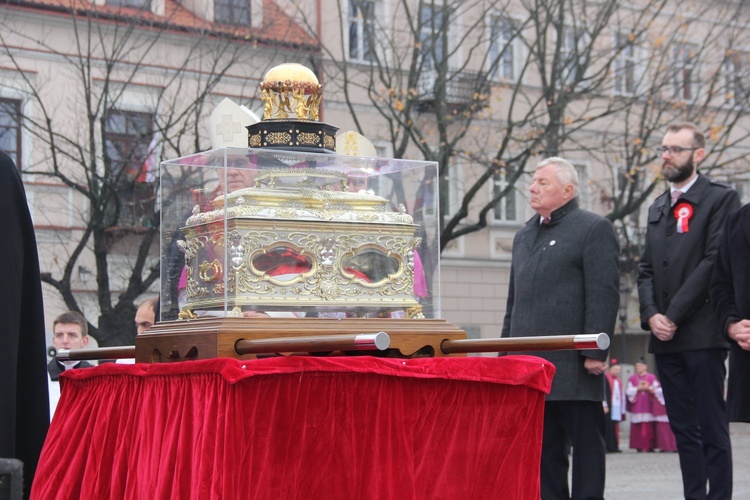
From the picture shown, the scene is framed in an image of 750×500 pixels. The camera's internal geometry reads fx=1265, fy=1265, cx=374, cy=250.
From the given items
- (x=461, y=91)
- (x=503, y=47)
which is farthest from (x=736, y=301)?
(x=461, y=91)

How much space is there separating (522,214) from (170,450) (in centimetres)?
2715

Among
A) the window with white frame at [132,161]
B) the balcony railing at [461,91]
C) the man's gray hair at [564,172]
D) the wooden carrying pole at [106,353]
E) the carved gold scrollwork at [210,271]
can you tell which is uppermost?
the balcony railing at [461,91]

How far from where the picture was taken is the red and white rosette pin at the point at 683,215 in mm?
6957

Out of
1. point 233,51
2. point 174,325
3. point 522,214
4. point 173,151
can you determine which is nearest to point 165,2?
point 233,51

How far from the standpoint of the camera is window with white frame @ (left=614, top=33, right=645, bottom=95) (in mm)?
23448

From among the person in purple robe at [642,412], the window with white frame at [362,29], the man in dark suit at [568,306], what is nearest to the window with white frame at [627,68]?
the window with white frame at [362,29]

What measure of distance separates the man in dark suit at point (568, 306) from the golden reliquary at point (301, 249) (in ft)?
6.34

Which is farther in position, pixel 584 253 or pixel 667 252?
pixel 667 252

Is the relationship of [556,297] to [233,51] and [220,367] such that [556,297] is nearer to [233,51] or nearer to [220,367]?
[220,367]

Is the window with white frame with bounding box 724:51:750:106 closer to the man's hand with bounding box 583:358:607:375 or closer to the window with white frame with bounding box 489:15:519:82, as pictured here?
the window with white frame with bounding box 489:15:519:82

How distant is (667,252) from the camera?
23.1 feet

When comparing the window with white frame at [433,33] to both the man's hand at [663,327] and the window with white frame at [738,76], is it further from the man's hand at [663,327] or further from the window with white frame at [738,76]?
the man's hand at [663,327]

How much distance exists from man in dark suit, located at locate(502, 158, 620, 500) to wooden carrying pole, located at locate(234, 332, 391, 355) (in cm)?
266

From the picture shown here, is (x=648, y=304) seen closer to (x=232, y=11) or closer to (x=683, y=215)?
(x=683, y=215)
